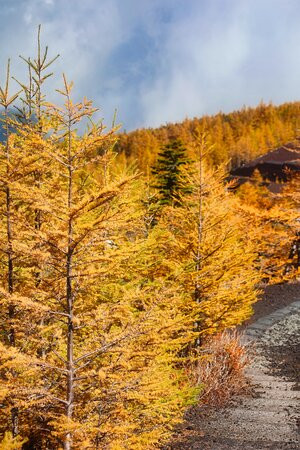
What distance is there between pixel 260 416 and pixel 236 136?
5324 inches

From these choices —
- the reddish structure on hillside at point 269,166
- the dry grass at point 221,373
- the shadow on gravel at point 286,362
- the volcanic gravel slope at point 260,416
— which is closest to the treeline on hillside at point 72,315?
the volcanic gravel slope at point 260,416

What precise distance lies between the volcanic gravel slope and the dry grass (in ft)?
0.81

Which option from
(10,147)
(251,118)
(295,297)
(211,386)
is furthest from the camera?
(251,118)

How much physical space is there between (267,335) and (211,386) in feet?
18.9

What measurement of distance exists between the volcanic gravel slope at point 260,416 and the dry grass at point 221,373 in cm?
25

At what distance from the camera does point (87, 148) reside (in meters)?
4.04

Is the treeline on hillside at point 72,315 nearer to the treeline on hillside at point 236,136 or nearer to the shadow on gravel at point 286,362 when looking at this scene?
the shadow on gravel at point 286,362

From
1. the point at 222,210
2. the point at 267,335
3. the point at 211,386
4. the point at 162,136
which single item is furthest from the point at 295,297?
the point at 162,136

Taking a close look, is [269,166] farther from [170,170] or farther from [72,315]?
[72,315]

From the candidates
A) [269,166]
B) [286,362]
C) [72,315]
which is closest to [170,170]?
[286,362]

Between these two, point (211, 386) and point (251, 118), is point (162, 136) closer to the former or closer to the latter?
point (251, 118)

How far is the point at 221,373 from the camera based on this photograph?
8430mm

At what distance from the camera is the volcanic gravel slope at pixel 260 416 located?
19.6 ft

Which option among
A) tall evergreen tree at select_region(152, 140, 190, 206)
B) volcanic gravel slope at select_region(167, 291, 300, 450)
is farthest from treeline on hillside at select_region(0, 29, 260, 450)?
tall evergreen tree at select_region(152, 140, 190, 206)
